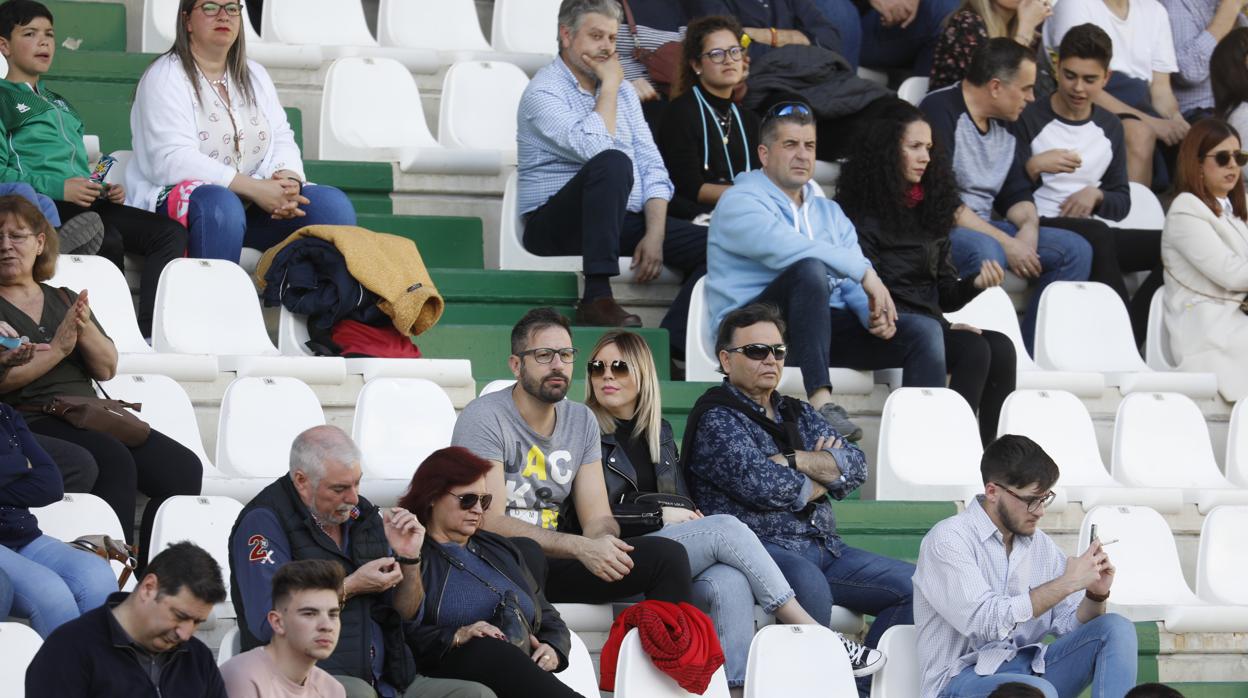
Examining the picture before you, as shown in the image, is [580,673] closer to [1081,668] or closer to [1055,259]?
[1081,668]

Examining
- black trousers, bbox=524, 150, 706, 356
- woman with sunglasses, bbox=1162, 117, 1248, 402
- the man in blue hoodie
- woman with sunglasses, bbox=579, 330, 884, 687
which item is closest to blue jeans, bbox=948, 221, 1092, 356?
woman with sunglasses, bbox=1162, 117, 1248, 402

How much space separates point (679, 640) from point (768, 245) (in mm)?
1780

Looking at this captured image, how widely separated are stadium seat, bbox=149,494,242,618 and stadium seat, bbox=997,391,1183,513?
8.37ft

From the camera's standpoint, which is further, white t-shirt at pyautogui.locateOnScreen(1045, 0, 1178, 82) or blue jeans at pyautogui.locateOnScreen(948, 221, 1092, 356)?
white t-shirt at pyautogui.locateOnScreen(1045, 0, 1178, 82)

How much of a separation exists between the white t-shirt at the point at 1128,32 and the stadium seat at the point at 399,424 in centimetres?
383

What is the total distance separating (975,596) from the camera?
17.1ft

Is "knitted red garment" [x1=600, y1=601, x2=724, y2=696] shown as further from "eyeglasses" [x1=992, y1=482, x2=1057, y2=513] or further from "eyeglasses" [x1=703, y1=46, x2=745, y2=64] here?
"eyeglasses" [x1=703, y1=46, x2=745, y2=64]

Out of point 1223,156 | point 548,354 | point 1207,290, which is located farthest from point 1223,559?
point 548,354

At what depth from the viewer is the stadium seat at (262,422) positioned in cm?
571

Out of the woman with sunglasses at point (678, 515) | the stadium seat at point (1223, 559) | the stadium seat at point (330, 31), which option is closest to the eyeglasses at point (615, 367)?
the woman with sunglasses at point (678, 515)

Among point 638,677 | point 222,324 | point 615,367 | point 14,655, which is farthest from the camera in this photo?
point 222,324

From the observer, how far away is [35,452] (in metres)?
4.87

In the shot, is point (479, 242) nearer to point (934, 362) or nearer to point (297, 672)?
point (934, 362)

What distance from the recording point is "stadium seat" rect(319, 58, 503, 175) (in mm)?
7383
